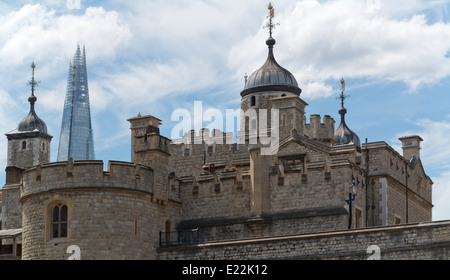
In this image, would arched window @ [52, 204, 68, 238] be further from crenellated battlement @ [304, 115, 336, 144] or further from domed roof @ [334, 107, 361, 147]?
domed roof @ [334, 107, 361, 147]

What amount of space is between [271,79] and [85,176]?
21601 mm

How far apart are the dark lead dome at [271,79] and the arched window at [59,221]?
71.6 ft

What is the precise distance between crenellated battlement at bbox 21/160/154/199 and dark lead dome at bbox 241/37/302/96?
1919 cm

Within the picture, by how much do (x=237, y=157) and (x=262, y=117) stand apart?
5.70m

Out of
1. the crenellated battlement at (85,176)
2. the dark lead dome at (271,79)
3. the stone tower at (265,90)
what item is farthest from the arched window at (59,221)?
the dark lead dome at (271,79)

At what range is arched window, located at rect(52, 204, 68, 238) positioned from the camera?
41344mm

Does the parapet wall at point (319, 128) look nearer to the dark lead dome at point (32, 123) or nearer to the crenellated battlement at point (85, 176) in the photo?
the crenellated battlement at point (85, 176)

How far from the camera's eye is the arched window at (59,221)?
1628 inches

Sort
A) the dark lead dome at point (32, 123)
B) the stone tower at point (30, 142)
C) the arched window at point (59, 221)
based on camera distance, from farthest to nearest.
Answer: the dark lead dome at point (32, 123) → the stone tower at point (30, 142) → the arched window at point (59, 221)

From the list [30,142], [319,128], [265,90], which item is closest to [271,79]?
[265,90]

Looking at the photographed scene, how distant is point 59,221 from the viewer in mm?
41531

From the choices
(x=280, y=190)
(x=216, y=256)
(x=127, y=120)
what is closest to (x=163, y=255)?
(x=216, y=256)

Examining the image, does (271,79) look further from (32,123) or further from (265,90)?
(32,123)

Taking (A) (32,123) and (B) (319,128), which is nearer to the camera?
(B) (319,128)
